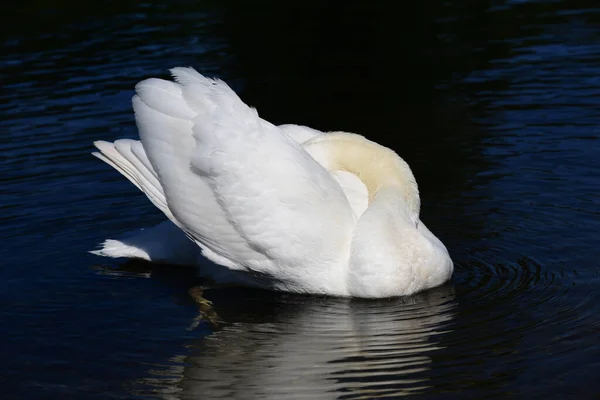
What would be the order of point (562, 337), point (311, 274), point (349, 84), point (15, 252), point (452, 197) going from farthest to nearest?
point (349, 84) → point (452, 197) → point (15, 252) → point (311, 274) → point (562, 337)

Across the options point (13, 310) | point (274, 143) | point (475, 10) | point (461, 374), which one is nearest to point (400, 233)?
point (274, 143)

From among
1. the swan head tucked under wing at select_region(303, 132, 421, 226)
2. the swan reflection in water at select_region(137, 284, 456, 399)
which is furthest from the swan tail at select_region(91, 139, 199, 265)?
the swan head tucked under wing at select_region(303, 132, 421, 226)

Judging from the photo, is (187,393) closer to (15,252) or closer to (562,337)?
(562,337)

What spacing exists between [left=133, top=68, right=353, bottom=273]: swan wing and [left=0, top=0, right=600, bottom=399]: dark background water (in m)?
0.52

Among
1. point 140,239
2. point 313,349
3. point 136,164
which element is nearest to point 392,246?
point 313,349

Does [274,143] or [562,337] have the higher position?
[274,143]

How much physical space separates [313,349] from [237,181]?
1596 mm

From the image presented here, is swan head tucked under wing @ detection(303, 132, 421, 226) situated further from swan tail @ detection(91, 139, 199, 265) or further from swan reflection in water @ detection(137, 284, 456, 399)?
swan tail @ detection(91, 139, 199, 265)

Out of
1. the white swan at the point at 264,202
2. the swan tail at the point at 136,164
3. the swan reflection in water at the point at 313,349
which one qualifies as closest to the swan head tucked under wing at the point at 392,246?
the white swan at the point at 264,202

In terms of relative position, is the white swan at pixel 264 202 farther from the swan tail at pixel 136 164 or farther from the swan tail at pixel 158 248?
the swan tail at pixel 158 248

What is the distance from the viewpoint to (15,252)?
9.96m

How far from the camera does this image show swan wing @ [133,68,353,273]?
27.8 ft

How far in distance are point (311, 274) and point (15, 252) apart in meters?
2.96

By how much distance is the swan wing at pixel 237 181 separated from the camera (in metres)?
8.48
